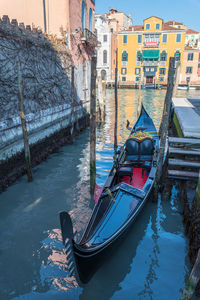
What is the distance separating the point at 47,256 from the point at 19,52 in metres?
6.35

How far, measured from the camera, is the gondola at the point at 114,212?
2.96 metres

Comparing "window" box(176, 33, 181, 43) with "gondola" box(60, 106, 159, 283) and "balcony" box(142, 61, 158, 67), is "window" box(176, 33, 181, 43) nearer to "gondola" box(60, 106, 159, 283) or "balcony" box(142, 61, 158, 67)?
"balcony" box(142, 61, 158, 67)

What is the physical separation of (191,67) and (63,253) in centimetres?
3827

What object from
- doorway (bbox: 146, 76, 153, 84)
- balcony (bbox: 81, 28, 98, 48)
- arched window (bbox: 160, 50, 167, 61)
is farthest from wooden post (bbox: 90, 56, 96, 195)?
doorway (bbox: 146, 76, 153, 84)

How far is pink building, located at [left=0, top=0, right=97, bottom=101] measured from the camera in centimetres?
1108

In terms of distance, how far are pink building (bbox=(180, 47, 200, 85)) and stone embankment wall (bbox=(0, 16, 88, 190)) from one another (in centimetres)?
2998

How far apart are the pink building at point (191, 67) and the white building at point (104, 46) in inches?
481

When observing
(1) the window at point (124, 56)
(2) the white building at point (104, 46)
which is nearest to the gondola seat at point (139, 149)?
(2) the white building at point (104, 46)

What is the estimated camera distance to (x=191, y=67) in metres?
35.8

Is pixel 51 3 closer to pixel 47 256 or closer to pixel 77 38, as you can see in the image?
pixel 77 38

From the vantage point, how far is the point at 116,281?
3.65 m

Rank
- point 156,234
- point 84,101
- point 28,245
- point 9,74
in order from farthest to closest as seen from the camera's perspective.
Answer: point 84,101
point 9,74
point 156,234
point 28,245

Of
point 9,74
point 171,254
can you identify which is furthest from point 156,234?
point 9,74

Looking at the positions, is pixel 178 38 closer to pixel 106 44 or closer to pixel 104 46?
pixel 106 44
